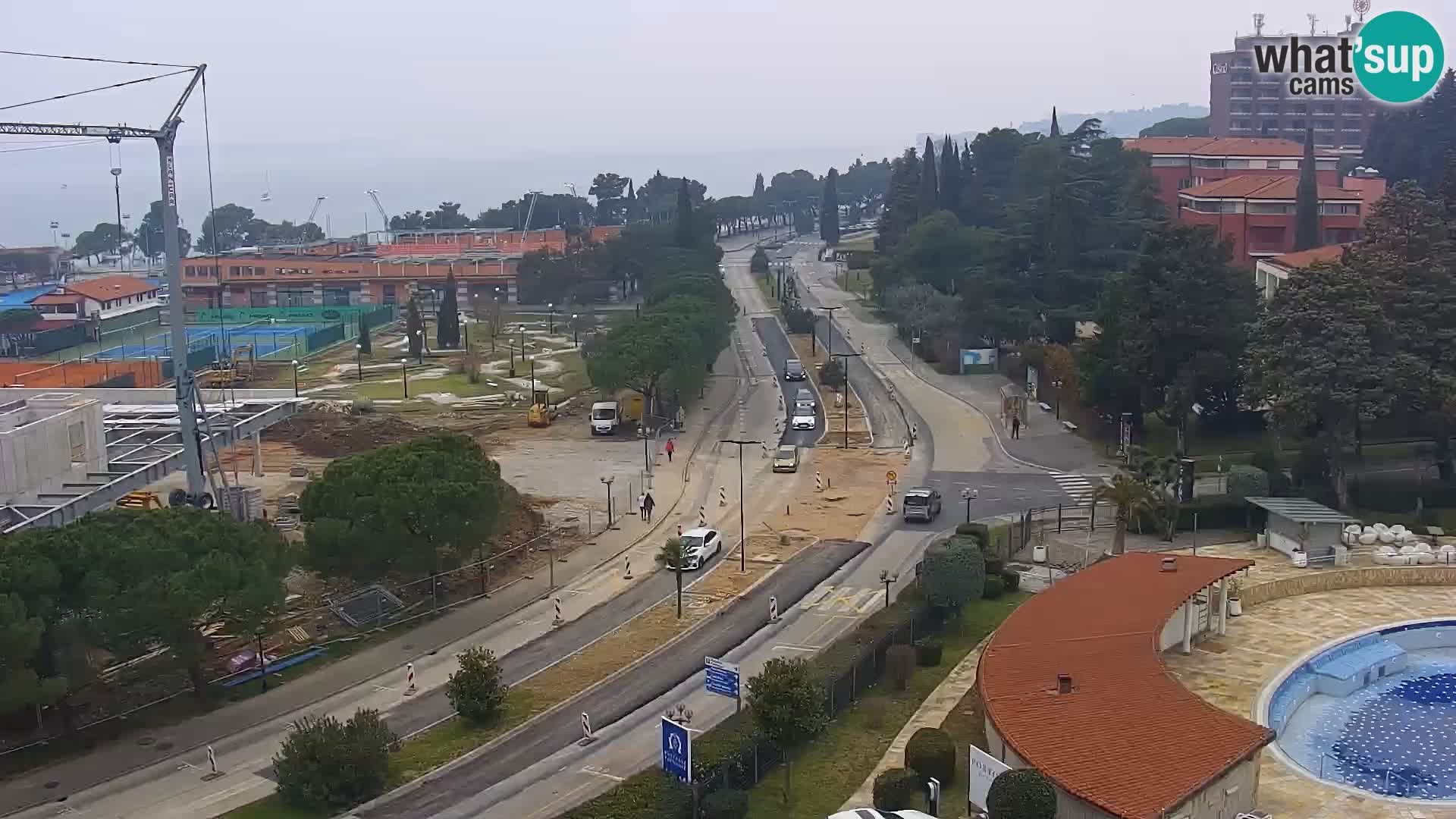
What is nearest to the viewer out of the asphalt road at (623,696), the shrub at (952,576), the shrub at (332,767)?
the shrub at (332,767)

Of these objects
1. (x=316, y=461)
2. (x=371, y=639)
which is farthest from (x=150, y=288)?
(x=371, y=639)

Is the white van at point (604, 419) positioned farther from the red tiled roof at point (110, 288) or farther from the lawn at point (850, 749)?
the red tiled roof at point (110, 288)

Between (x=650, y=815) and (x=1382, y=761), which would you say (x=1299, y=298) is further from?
(x=650, y=815)

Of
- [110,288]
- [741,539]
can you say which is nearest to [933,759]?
[741,539]


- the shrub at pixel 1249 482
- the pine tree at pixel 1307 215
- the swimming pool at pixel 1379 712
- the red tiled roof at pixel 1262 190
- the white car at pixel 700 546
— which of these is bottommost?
the swimming pool at pixel 1379 712

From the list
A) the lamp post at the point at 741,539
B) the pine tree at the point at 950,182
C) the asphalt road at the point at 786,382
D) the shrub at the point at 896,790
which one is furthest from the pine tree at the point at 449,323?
the shrub at the point at 896,790
